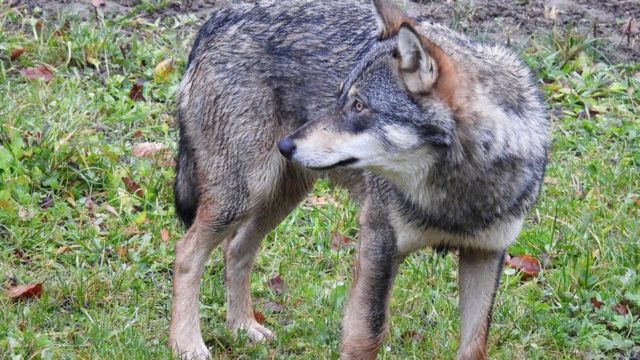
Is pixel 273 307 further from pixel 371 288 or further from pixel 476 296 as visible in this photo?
pixel 476 296

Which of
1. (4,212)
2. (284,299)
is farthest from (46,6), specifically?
(284,299)

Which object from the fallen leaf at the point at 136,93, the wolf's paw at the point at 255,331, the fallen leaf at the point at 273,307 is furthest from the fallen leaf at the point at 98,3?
the wolf's paw at the point at 255,331

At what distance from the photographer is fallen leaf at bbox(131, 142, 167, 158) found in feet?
24.4

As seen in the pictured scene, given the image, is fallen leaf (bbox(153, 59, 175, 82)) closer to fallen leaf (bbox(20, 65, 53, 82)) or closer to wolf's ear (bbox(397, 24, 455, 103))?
fallen leaf (bbox(20, 65, 53, 82))

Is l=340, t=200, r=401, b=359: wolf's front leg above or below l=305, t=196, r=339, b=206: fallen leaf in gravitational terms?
above

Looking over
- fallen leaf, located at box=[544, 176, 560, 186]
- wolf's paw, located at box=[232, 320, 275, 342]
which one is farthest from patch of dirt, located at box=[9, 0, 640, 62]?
wolf's paw, located at box=[232, 320, 275, 342]

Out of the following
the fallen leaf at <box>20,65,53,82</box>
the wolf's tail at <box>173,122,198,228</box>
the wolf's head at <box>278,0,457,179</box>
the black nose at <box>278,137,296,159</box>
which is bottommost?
the fallen leaf at <box>20,65,53,82</box>

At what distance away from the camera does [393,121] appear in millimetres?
4598

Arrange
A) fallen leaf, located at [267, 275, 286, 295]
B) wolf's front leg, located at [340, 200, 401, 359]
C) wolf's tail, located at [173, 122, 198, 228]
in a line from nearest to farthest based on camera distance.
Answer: wolf's front leg, located at [340, 200, 401, 359] → wolf's tail, located at [173, 122, 198, 228] → fallen leaf, located at [267, 275, 286, 295]

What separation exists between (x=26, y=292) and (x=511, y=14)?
16.3ft

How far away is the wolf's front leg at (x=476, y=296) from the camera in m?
5.24

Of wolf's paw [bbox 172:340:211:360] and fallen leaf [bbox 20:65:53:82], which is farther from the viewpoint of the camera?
fallen leaf [bbox 20:65:53:82]

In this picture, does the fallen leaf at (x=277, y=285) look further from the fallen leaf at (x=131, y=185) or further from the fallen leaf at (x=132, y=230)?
the fallen leaf at (x=131, y=185)

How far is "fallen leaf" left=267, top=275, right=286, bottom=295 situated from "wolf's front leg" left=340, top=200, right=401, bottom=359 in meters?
1.19
